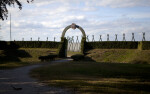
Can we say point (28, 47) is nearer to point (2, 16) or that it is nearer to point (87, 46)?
point (87, 46)

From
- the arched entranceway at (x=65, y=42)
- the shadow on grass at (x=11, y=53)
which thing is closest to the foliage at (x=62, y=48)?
the arched entranceway at (x=65, y=42)

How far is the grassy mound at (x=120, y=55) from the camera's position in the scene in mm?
32625

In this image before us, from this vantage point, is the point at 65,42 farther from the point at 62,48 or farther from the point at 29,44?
the point at 29,44

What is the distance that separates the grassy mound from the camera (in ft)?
107

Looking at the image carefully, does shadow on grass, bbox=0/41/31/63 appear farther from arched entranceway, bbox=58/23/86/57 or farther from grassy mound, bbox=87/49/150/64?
grassy mound, bbox=87/49/150/64

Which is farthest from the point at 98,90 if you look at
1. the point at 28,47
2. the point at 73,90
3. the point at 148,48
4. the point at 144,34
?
the point at 28,47

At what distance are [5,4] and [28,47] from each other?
30939 millimetres

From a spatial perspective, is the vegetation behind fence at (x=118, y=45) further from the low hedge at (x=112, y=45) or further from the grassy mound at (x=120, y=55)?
the grassy mound at (x=120, y=55)

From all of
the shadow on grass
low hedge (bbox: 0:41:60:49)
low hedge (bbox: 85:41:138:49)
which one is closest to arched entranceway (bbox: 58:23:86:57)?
low hedge (bbox: 85:41:138:49)

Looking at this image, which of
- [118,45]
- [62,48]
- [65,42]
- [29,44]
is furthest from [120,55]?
[29,44]

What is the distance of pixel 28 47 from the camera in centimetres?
4931

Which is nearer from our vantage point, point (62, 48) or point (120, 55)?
point (120, 55)

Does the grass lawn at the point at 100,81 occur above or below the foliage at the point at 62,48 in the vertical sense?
below

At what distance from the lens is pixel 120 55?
37.3 meters
